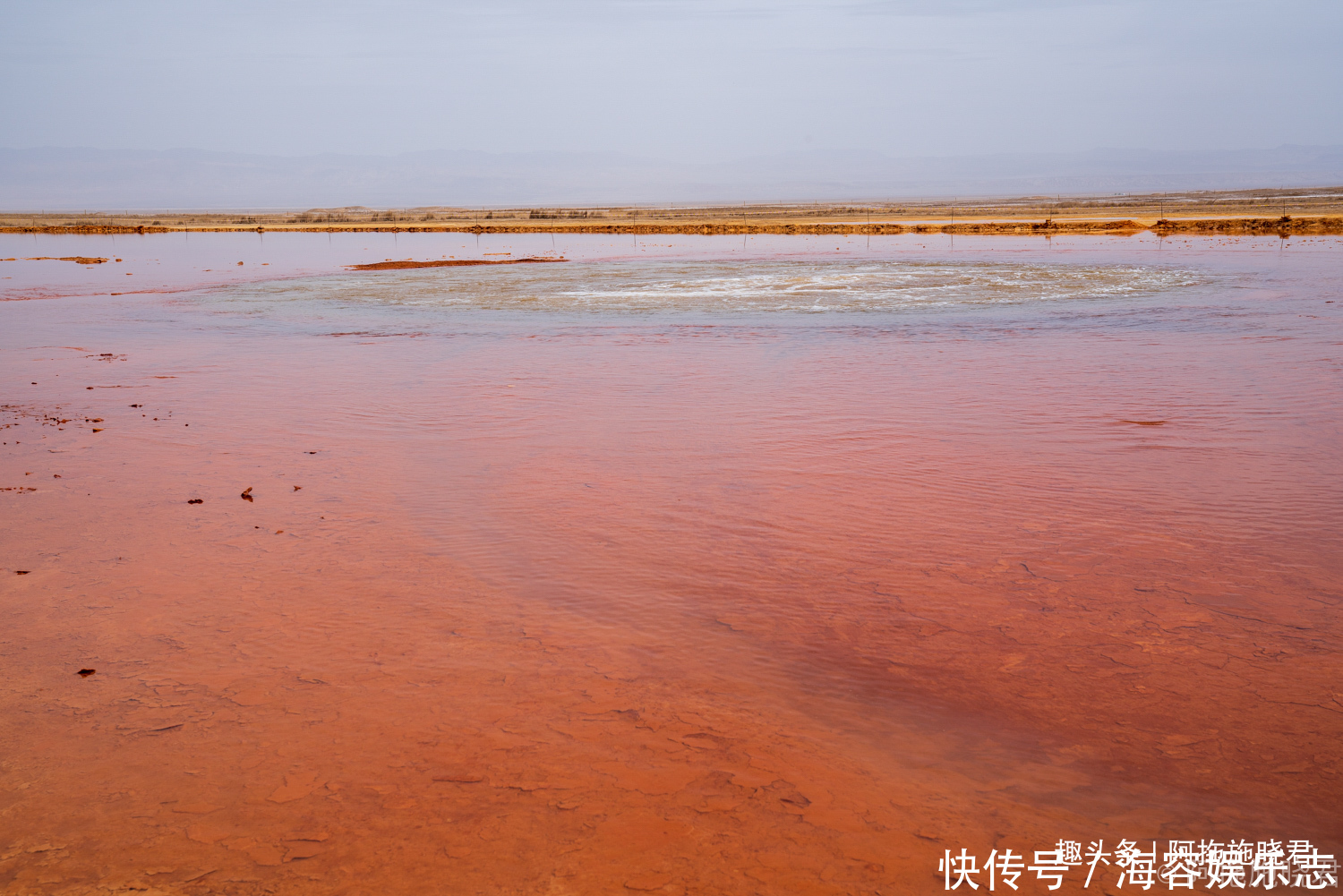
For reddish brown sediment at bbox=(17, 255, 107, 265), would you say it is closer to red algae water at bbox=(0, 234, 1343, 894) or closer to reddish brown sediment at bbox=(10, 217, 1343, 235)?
reddish brown sediment at bbox=(10, 217, 1343, 235)

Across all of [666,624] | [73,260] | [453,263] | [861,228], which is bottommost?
[666,624]

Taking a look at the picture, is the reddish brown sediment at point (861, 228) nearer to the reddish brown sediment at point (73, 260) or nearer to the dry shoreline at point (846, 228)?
the dry shoreline at point (846, 228)

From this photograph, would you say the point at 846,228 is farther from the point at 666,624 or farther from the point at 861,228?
the point at 666,624

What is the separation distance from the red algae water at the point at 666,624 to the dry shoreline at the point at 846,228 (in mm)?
35937

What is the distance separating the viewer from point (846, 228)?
55.7 m

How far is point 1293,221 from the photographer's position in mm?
42688

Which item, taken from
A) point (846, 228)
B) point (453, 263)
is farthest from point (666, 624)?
point (846, 228)

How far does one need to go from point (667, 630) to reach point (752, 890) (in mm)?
2071

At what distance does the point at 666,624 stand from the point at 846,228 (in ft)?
176

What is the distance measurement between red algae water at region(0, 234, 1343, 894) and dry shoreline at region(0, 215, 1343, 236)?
35937mm

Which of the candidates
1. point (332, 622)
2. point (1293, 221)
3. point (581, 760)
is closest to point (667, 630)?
point (581, 760)

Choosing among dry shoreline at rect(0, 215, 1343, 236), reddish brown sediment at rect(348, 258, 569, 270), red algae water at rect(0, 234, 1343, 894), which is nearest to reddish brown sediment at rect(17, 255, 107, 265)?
reddish brown sediment at rect(348, 258, 569, 270)

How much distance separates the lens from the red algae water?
3.65 meters

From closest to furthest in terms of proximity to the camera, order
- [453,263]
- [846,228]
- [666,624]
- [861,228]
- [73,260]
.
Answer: [666,624] → [453,263] → [73,260] → [861,228] → [846,228]
